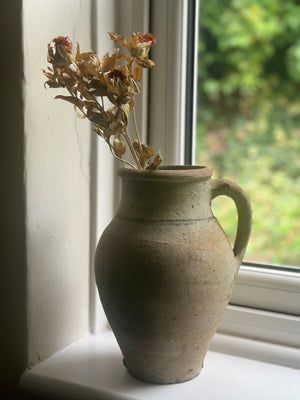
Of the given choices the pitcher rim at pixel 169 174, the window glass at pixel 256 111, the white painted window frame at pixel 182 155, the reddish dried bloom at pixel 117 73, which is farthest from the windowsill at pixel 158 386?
the reddish dried bloom at pixel 117 73

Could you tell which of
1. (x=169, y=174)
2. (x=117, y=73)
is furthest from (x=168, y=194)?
(x=117, y=73)

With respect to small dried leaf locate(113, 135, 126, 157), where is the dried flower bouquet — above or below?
above

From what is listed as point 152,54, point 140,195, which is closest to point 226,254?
point 140,195

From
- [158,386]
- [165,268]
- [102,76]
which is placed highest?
[102,76]

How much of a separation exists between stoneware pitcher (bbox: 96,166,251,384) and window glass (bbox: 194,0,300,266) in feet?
0.72

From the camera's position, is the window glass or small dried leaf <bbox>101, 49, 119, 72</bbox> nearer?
small dried leaf <bbox>101, 49, 119, 72</bbox>

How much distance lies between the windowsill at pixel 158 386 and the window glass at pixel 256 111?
180mm

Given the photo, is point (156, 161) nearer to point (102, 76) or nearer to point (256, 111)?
point (102, 76)

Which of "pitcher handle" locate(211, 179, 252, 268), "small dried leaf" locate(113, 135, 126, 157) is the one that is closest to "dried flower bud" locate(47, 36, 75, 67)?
"small dried leaf" locate(113, 135, 126, 157)

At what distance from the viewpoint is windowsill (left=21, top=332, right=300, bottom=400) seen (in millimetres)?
722

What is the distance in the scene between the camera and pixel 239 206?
74 centimetres

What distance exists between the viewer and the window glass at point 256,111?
0.86 metres

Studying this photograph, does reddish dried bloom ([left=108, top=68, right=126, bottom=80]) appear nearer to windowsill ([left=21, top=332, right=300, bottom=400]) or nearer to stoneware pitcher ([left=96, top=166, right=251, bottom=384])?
stoneware pitcher ([left=96, top=166, right=251, bottom=384])

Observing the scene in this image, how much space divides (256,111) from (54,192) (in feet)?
1.25
